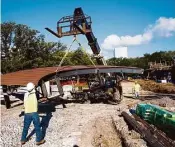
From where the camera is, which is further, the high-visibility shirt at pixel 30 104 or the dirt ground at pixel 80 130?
the dirt ground at pixel 80 130

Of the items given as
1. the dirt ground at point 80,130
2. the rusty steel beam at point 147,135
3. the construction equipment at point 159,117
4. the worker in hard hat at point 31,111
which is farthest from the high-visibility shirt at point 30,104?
the construction equipment at point 159,117

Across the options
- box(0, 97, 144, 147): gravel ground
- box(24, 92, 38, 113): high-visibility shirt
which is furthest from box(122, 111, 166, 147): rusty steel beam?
box(24, 92, 38, 113): high-visibility shirt

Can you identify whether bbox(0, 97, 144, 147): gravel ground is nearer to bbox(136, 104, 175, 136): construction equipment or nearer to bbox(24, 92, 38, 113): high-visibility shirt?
bbox(24, 92, 38, 113): high-visibility shirt

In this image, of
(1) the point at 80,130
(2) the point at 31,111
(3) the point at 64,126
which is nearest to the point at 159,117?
(1) the point at 80,130

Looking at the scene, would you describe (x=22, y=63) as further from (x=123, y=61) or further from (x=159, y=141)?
(x=123, y=61)

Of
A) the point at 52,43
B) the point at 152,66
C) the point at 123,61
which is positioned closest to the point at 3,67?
the point at 52,43

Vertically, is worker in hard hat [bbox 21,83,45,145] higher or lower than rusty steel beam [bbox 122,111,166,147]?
higher

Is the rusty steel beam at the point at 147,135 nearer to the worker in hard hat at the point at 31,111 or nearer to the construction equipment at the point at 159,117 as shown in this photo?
the construction equipment at the point at 159,117

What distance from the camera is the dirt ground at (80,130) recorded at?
31.9 ft

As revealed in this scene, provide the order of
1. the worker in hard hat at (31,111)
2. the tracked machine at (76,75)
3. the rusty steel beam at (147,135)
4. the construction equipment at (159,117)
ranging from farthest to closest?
the tracked machine at (76,75)
the construction equipment at (159,117)
the worker in hard hat at (31,111)
the rusty steel beam at (147,135)

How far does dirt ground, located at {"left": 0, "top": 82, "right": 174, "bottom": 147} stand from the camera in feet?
31.9

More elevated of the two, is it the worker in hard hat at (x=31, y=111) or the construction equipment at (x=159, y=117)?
the worker in hard hat at (x=31, y=111)

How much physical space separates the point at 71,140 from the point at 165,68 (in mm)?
43031

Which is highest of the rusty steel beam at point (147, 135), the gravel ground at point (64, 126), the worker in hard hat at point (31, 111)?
the worker in hard hat at point (31, 111)
